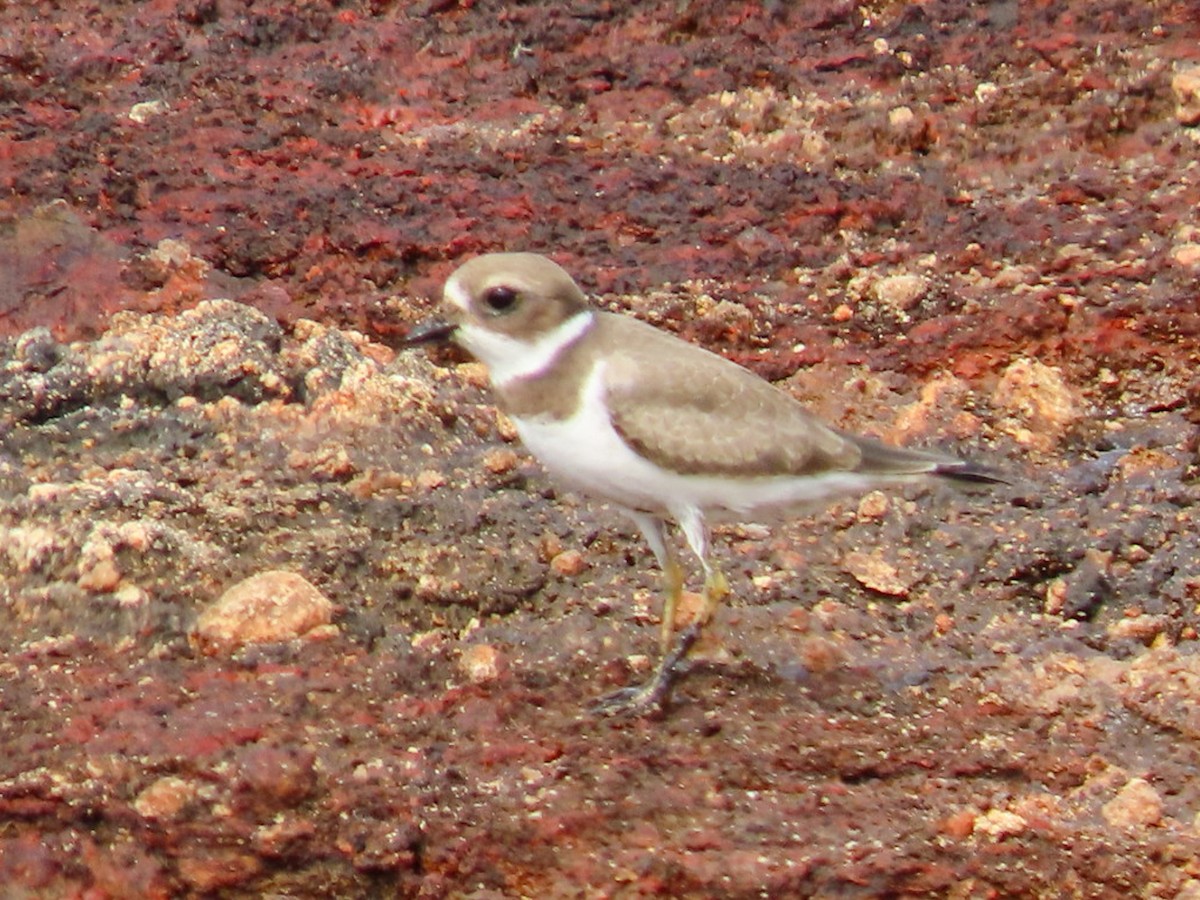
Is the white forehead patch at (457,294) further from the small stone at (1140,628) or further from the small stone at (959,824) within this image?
the small stone at (1140,628)

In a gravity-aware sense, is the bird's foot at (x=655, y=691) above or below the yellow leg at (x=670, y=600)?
below

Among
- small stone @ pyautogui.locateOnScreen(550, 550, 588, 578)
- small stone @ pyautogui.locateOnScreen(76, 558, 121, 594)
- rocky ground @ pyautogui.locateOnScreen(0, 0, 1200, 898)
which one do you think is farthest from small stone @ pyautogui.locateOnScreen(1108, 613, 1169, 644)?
small stone @ pyautogui.locateOnScreen(76, 558, 121, 594)

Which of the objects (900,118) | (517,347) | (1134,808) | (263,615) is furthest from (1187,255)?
(263,615)

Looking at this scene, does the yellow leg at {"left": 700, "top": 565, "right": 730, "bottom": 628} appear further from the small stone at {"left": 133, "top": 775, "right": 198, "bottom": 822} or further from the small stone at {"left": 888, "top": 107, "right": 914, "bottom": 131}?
the small stone at {"left": 888, "top": 107, "right": 914, "bottom": 131}

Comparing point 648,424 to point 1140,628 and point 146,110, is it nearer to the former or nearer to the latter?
point 1140,628

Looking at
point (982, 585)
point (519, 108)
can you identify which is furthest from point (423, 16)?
point (982, 585)

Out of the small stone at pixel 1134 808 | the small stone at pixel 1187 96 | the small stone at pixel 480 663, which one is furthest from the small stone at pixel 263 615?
the small stone at pixel 1187 96

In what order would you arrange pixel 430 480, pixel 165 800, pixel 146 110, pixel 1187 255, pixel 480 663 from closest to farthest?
pixel 165 800, pixel 480 663, pixel 430 480, pixel 1187 255, pixel 146 110
